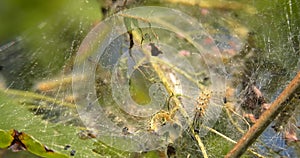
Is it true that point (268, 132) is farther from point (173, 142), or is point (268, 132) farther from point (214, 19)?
point (214, 19)

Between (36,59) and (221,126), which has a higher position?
(36,59)

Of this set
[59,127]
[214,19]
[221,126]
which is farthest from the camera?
[214,19]

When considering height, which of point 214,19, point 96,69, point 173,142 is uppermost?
point 214,19

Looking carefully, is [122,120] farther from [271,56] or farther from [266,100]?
[271,56]

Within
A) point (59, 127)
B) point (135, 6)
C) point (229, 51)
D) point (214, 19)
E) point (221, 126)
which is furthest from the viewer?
point (214, 19)

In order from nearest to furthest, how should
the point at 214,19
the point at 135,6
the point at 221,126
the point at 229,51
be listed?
the point at 221,126 < the point at 135,6 < the point at 229,51 < the point at 214,19

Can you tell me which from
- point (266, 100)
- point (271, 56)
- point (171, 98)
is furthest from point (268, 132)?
point (271, 56)

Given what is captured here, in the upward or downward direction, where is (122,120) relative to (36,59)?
downward

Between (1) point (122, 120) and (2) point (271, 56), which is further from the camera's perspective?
(2) point (271, 56)

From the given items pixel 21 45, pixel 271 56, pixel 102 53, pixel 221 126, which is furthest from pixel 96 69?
pixel 271 56
